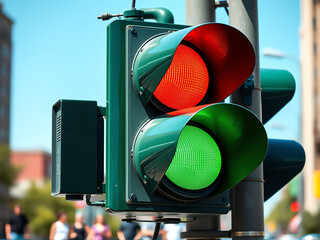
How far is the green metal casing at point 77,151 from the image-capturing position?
10.1ft

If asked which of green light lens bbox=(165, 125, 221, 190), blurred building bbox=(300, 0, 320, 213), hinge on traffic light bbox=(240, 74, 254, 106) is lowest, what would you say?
green light lens bbox=(165, 125, 221, 190)

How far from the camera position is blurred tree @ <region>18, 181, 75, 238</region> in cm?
9562

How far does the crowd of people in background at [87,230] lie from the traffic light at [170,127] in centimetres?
995

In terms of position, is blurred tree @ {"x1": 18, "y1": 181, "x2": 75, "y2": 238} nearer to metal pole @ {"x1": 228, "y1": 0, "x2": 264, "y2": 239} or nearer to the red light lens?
metal pole @ {"x1": 228, "y1": 0, "x2": 264, "y2": 239}

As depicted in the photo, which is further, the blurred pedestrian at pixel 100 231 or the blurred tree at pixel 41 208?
the blurred tree at pixel 41 208

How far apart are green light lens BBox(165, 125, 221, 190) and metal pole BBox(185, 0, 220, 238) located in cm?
56

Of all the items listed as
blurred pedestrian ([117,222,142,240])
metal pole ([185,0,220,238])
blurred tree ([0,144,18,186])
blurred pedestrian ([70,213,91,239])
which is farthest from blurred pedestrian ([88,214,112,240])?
blurred tree ([0,144,18,186])

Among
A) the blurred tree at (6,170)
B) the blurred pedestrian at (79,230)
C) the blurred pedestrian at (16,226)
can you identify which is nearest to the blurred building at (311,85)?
the blurred tree at (6,170)

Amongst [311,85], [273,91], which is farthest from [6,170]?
[273,91]

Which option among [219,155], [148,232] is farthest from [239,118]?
[148,232]

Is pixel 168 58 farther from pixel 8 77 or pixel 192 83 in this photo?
pixel 8 77

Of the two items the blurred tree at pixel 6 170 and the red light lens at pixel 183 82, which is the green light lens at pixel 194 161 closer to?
the red light lens at pixel 183 82

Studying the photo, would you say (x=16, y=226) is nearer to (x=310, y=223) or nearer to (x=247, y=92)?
(x=247, y=92)

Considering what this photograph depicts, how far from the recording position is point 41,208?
97125 mm
